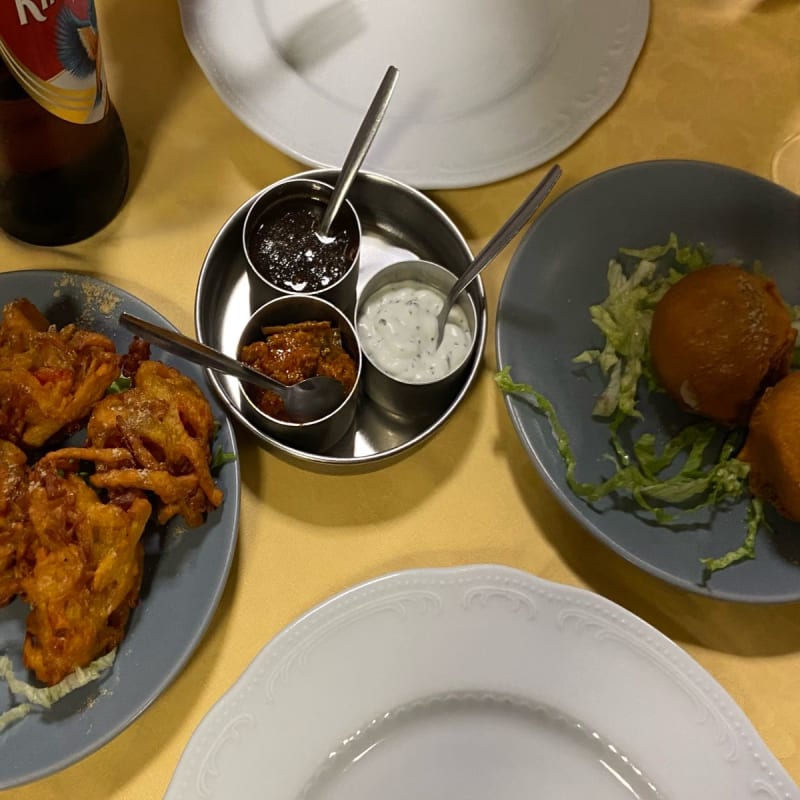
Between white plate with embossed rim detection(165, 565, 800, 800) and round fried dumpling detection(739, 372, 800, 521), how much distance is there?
0.81 ft

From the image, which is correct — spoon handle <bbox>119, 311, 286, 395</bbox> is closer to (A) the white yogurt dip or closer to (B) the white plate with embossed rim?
(A) the white yogurt dip

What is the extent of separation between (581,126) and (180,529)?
0.84 meters

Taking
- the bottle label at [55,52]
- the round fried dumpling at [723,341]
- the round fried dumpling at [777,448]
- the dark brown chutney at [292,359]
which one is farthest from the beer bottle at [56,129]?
the round fried dumpling at [777,448]

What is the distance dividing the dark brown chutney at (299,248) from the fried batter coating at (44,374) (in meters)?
0.24

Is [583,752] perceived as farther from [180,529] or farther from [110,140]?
[110,140]

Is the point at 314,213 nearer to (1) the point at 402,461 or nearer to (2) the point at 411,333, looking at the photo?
(2) the point at 411,333

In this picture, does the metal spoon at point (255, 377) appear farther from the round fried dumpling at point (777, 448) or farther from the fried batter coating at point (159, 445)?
the round fried dumpling at point (777, 448)

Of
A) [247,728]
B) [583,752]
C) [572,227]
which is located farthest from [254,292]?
[583,752]

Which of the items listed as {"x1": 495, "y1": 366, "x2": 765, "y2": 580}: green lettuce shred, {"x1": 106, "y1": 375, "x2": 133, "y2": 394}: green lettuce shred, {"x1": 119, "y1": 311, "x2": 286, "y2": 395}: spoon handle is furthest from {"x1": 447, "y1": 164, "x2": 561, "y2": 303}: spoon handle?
{"x1": 106, "y1": 375, "x2": 133, "y2": 394}: green lettuce shred

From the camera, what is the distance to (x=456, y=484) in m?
1.09

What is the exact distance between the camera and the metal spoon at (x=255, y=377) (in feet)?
2.93

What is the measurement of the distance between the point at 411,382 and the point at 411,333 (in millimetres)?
87

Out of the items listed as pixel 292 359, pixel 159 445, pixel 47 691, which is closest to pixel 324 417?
pixel 292 359

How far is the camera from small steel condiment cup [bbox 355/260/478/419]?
1.02 meters
